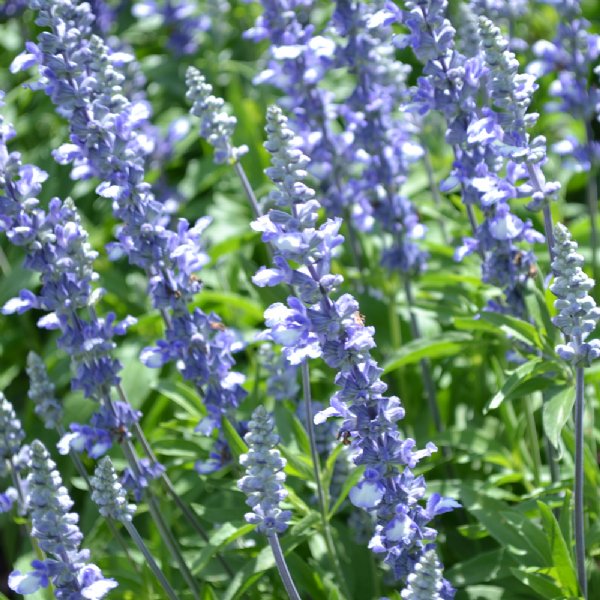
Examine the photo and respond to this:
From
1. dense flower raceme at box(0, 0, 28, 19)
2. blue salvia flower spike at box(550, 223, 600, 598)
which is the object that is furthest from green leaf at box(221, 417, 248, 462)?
dense flower raceme at box(0, 0, 28, 19)

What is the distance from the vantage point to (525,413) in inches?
186

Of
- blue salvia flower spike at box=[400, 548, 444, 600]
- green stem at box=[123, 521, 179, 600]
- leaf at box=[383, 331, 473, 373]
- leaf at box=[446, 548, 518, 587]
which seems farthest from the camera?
leaf at box=[383, 331, 473, 373]

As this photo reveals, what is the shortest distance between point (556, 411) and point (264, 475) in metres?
1.17

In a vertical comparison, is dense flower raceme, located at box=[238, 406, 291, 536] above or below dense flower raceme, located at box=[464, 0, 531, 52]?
below

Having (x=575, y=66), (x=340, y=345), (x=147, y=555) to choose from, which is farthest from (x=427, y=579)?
(x=575, y=66)

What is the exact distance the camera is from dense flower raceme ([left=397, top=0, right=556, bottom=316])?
351 cm

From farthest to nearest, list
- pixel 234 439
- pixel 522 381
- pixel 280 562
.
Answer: pixel 234 439, pixel 522 381, pixel 280 562

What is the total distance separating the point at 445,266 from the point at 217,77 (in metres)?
3.05

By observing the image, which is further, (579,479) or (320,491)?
(320,491)

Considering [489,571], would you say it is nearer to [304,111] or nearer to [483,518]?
[483,518]

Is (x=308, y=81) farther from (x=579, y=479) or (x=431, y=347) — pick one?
(x=579, y=479)

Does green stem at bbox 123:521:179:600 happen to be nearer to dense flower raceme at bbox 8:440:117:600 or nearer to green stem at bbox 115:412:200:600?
dense flower raceme at bbox 8:440:117:600

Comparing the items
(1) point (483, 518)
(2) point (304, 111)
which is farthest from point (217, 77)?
(1) point (483, 518)

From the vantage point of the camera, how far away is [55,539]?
10.2 ft
